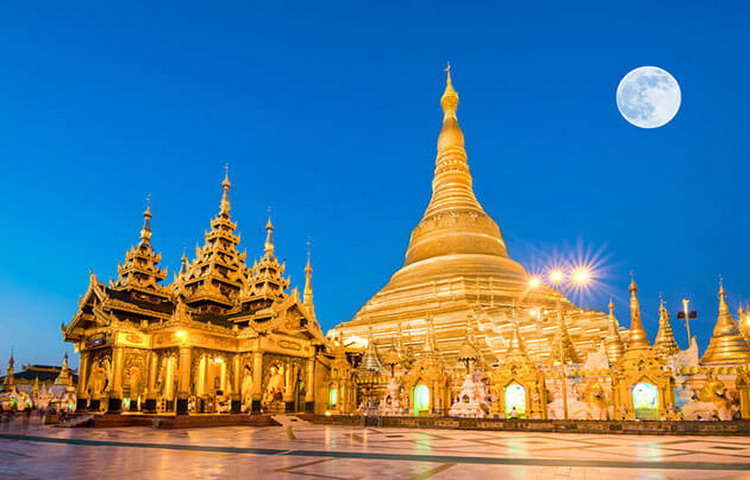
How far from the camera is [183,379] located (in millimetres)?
25531

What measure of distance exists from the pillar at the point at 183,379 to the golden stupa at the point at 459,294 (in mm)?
18482

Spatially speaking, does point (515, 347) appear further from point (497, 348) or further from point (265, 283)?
point (265, 283)

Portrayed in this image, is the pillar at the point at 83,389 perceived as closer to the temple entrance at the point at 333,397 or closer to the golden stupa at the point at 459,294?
the temple entrance at the point at 333,397

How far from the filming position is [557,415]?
2866cm

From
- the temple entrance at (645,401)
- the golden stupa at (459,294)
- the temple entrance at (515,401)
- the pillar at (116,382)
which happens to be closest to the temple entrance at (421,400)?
the temple entrance at (515,401)

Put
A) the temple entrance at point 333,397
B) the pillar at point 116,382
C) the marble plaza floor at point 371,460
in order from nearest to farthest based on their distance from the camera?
the marble plaza floor at point 371,460 → the pillar at point 116,382 → the temple entrance at point 333,397

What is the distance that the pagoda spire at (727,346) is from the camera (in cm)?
3288

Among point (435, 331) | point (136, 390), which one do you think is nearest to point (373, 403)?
point (435, 331)

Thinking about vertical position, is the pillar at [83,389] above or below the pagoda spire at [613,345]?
below

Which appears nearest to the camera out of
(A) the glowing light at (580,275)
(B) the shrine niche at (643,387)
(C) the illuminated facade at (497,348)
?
(A) the glowing light at (580,275)

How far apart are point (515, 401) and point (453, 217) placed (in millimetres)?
28292

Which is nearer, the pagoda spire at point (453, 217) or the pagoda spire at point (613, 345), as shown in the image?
the pagoda spire at point (613, 345)

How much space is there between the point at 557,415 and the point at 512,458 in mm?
19178

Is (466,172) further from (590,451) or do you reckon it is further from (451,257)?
(590,451)
